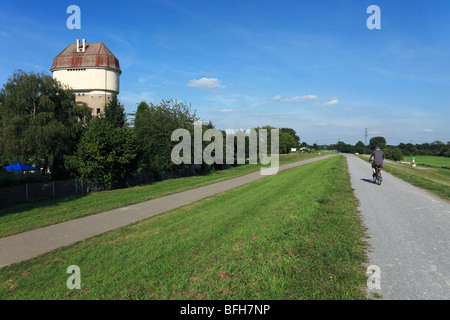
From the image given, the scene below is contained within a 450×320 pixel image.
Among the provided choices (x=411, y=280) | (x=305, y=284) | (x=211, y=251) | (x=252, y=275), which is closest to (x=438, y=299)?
(x=411, y=280)

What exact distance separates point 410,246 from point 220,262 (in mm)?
3393

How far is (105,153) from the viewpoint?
18125 millimetres

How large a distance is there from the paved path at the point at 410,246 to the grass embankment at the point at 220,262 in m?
0.31

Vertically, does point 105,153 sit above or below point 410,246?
above

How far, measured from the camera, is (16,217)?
10078mm

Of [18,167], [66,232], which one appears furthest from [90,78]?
[66,232]

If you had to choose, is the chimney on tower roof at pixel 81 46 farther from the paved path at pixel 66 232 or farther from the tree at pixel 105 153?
the paved path at pixel 66 232

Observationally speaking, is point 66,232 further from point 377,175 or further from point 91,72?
point 91,72

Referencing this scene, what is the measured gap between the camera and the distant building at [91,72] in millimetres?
49781

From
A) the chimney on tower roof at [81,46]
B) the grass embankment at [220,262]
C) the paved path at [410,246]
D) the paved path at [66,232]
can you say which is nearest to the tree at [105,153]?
the paved path at [66,232]

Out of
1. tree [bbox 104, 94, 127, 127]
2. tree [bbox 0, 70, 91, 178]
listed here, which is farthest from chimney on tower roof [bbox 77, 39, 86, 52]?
tree [bbox 104, 94, 127, 127]

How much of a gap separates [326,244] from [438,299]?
1.69 metres

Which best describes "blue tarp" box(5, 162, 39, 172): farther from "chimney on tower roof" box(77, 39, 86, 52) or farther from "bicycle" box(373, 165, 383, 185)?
"chimney on tower roof" box(77, 39, 86, 52)

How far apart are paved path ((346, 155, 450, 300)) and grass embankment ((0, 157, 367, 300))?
308 millimetres
